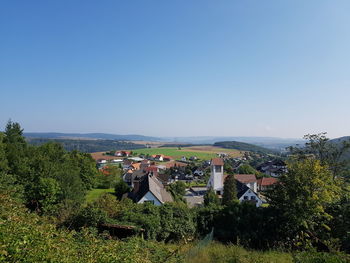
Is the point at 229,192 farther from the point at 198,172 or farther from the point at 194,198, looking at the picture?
the point at 198,172

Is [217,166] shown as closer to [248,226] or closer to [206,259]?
[248,226]

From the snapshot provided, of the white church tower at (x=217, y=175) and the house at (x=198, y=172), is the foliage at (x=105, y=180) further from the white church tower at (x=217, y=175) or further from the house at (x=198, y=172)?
the house at (x=198, y=172)

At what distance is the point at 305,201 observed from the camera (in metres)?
8.45

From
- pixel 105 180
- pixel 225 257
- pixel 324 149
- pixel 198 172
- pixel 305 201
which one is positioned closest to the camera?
pixel 225 257

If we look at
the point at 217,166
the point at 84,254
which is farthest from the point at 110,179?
the point at 84,254

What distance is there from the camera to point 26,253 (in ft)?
10.0

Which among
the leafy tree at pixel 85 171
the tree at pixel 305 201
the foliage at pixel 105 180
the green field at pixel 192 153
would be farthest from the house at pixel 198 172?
the tree at pixel 305 201

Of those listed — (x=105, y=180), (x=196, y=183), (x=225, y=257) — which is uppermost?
(x=225, y=257)

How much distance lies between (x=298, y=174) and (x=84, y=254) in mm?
8017

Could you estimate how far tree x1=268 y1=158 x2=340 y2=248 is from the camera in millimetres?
8352

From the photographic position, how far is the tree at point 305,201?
329 inches

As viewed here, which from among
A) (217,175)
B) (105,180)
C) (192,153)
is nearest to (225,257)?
(217,175)

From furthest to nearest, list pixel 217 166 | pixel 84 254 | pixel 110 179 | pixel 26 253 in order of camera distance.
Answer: pixel 110 179 < pixel 217 166 < pixel 84 254 < pixel 26 253

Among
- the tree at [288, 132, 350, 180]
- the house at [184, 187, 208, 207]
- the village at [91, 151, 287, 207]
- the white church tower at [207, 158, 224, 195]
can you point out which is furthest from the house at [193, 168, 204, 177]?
the tree at [288, 132, 350, 180]
